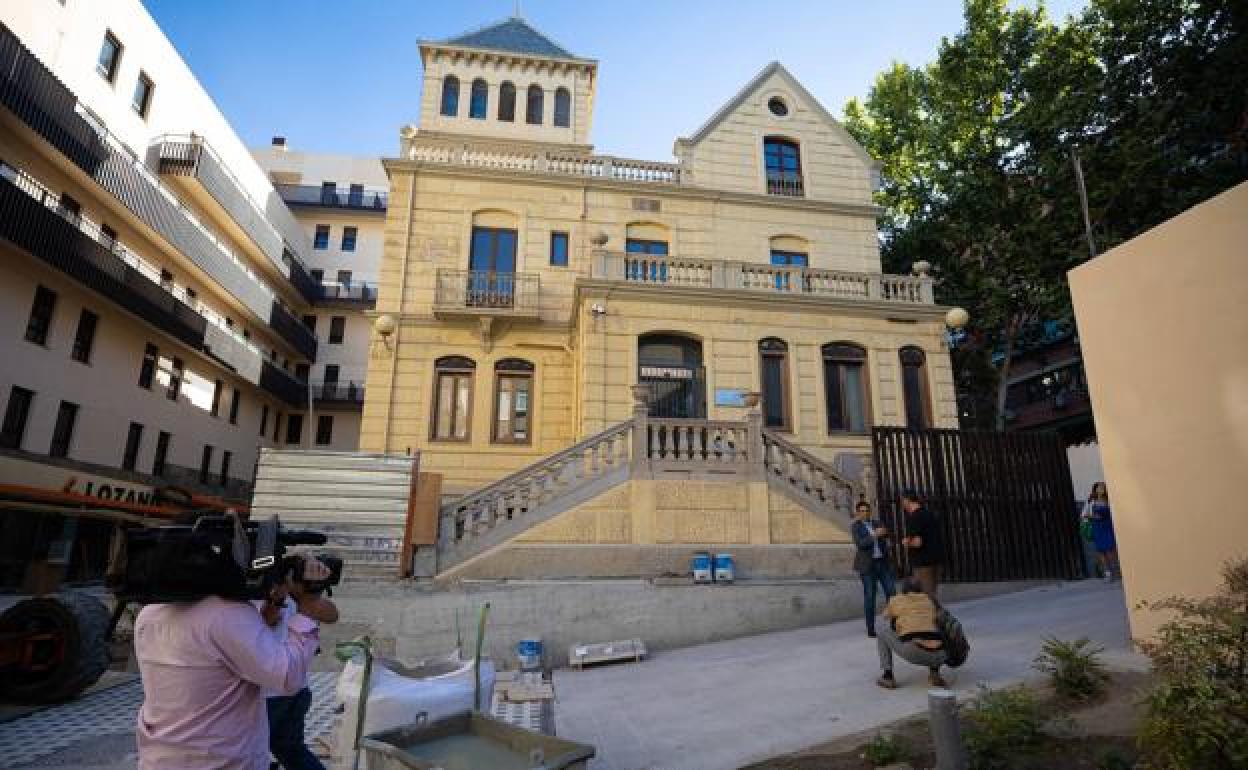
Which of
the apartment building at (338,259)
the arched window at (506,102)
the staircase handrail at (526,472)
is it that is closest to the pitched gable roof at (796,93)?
the arched window at (506,102)

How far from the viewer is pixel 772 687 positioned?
7219 millimetres

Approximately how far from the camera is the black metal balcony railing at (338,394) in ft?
116

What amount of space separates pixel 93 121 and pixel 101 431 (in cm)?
1012

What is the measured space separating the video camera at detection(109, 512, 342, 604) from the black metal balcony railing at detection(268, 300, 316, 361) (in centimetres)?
3370

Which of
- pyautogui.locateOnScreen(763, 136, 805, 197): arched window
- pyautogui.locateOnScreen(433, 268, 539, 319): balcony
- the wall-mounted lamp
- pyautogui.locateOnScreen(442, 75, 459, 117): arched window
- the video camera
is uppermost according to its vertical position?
pyautogui.locateOnScreen(442, 75, 459, 117): arched window

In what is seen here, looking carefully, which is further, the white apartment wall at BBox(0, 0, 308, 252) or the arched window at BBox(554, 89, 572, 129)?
the arched window at BBox(554, 89, 572, 129)

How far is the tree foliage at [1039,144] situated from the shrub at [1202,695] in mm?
16475

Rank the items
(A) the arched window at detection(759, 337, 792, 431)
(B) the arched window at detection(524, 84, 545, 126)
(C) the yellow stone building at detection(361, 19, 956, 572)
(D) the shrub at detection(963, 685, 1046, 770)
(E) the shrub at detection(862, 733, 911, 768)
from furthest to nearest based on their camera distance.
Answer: (B) the arched window at detection(524, 84, 545, 126) → (A) the arched window at detection(759, 337, 792, 431) → (C) the yellow stone building at detection(361, 19, 956, 572) → (E) the shrub at detection(862, 733, 911, 768) → (D) the shrub at detection(963, 685, 1046, 770)

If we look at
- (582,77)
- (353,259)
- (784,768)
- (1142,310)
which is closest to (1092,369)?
(1142,310)

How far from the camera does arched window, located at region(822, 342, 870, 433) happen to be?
16.9 metres

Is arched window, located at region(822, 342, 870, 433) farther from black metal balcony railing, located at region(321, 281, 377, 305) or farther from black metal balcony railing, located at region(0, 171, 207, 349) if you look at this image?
black metal balcony railing, located at region(321, 281, 377, 305)

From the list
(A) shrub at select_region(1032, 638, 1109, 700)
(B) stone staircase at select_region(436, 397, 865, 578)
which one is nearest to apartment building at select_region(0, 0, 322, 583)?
(B) stone staircase at select_region(436, 397, 865, 578)

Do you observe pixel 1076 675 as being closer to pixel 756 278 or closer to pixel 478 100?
pixel 756 278

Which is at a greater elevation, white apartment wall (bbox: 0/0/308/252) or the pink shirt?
white apartment wall (bbox: 0/0/308/252)
